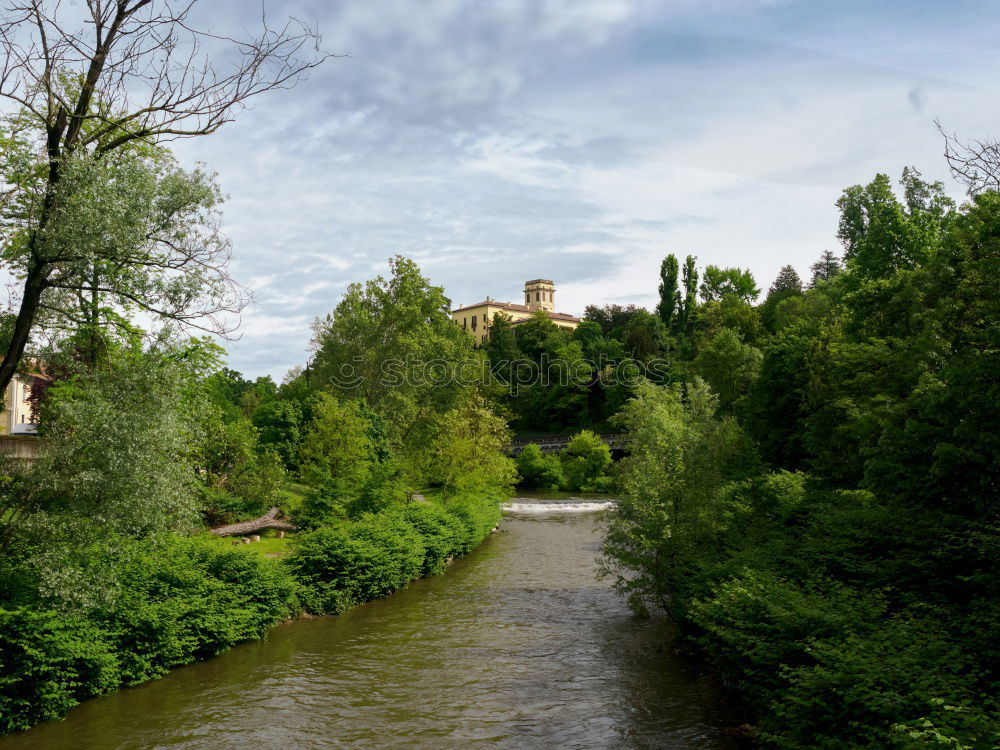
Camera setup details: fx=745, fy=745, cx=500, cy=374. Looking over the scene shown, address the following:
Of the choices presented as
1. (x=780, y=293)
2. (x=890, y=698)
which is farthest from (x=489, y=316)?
(x=890, y=698)

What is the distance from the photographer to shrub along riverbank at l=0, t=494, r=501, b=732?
1239 cm

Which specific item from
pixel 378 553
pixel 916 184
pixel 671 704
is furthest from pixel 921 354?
pixel 916 184

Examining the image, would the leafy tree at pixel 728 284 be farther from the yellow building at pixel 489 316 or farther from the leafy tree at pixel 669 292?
the yellow building at pixel 489 316

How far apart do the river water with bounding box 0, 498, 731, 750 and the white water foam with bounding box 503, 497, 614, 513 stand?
26347mm

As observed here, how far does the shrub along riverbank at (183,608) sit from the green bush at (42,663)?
0.02 metres

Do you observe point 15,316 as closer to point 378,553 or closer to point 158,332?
point 158,332

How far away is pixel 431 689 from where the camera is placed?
1507 centimetres

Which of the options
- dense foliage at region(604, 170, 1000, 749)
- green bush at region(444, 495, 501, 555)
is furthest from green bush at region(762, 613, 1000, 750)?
green bush at region(444, 495, 501, 555)

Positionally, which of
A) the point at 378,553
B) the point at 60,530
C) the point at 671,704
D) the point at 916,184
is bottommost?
the point at 671,704

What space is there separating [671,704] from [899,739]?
8.60 meters

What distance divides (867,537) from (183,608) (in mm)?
13894

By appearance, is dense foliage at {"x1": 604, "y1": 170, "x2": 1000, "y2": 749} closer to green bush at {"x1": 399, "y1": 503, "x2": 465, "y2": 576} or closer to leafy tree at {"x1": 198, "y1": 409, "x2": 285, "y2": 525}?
green bush at {"x1": 399, "y1": 503, "x2": 465, "y2": 576}

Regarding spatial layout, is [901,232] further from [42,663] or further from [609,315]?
[609,315]

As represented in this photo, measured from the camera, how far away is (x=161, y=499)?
524 inches
